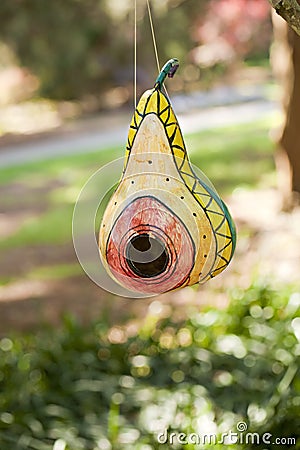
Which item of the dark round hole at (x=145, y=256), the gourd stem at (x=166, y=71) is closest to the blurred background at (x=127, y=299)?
the dark round hole at (x=145, y=256)

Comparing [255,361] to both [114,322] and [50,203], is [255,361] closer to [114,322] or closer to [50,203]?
[114,322]

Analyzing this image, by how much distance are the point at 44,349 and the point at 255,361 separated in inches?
39.1

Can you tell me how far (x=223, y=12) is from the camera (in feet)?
36.7

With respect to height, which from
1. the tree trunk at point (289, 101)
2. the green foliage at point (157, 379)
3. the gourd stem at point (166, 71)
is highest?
the tree trunk at point (289, 101)

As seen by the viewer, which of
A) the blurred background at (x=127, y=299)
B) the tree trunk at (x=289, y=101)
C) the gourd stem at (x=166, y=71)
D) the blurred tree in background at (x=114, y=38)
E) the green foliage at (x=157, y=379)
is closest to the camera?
the gourd stem at (x=166, y=71)

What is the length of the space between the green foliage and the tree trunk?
1.87 m

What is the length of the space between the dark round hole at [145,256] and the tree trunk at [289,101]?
4.09 m

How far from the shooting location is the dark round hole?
5.87 feet

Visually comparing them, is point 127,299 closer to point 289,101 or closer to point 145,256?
point 289,101

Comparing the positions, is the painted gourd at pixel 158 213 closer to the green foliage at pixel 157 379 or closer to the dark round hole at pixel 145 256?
the dark round hole at pixel 145 256

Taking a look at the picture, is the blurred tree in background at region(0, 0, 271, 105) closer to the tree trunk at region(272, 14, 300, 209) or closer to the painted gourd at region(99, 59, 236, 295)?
the tree trunk at region(272, 14, 300, 209)

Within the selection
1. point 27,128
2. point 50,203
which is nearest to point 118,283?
point 50,203

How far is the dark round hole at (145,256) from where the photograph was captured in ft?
5.87

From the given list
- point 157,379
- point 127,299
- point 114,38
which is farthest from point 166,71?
point 114,38
